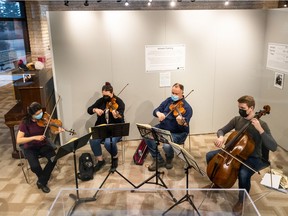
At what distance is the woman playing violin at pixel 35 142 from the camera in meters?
3.47

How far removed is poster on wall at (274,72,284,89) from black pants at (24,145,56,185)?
10.5 ft

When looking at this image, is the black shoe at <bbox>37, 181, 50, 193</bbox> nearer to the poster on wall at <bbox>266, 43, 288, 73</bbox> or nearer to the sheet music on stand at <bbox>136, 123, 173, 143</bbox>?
the sheet music on stand at <bbox>136, 123, 173, 143</bbox>

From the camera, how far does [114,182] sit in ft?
12.3

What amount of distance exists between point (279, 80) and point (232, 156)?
6.26 feet

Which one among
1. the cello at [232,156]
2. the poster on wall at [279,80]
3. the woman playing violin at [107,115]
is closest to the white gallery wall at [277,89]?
the poster on wall at [279,80]

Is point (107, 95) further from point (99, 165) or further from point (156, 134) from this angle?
point (156, 134)

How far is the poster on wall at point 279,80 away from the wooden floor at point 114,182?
944mm

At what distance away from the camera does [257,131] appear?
314cm

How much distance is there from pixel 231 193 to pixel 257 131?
689mm

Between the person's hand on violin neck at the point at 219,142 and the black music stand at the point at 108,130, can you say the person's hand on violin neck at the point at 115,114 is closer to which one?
the black music stand at the point at 108,130

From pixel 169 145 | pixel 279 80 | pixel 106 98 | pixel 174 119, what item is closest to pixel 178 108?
pixel 174 119

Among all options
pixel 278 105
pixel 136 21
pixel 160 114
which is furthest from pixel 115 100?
pixel 278 105

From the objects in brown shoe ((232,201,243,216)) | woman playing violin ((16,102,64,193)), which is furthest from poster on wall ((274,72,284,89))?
woman playing violin ((16,102,64,193))

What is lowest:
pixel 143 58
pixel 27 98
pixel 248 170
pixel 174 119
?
pixel 248 170
